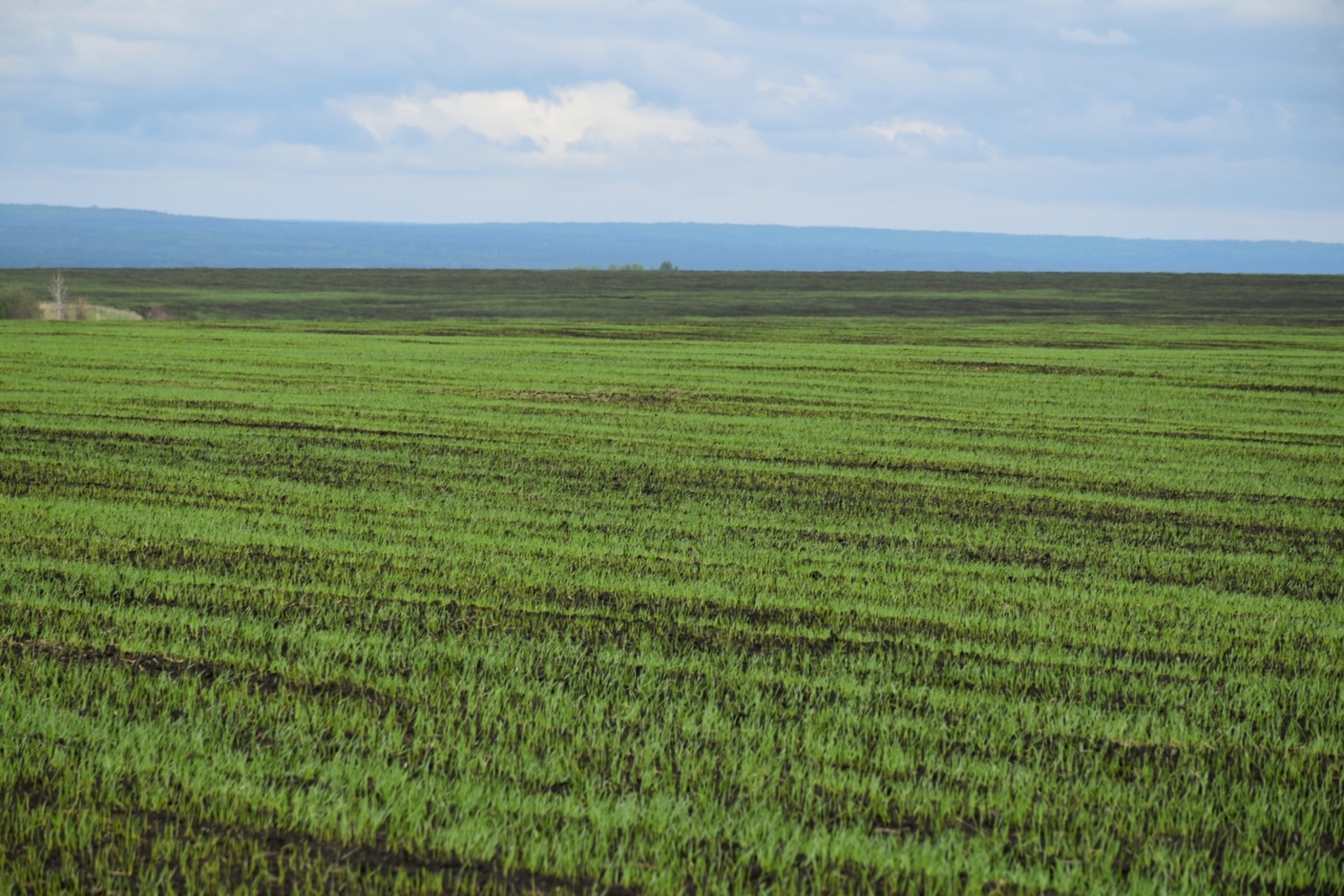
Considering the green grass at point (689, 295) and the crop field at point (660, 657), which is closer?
the crop field at point (660, 657)

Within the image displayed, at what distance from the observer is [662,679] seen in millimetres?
8289

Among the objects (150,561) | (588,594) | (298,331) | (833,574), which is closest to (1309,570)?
(833,574)

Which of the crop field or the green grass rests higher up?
the green grass

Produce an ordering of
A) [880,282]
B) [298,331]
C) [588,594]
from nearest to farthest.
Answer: [588,594]
[298,331]
[880,282]

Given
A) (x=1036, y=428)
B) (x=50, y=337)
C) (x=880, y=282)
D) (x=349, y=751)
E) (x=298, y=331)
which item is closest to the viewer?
(x=349, y=751)

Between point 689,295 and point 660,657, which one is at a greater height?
point 689,295

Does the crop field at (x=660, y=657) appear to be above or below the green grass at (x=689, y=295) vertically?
below

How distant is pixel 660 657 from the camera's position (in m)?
8.82

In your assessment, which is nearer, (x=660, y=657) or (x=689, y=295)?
(x=660, y=657)

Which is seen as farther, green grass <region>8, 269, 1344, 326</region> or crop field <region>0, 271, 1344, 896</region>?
green grass <region>8, 269, 1344, 326</region>

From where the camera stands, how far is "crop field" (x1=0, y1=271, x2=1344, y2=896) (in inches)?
231

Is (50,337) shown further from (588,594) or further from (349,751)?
(349,751)

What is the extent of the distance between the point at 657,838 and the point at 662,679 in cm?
241

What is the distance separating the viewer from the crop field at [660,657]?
5871mm
